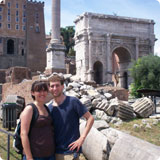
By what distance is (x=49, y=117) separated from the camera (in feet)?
10.0

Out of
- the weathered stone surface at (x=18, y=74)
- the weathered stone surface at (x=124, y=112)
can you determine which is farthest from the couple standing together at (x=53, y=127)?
the weathered stone surface at (x=18, y=74)

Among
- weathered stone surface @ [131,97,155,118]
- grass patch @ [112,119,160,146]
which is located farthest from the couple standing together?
weathered stone surface @ [131,97,155,118]

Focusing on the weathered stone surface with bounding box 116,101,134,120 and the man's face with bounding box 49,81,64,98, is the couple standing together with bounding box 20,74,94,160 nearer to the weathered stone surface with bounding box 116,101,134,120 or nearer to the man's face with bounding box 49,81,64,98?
the man's face with bounding box 49,81,64,98

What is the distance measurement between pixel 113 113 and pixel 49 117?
6998 millimetres

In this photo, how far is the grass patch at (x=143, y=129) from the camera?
24.9ft

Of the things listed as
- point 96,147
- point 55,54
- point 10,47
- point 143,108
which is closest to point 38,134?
point 96,147

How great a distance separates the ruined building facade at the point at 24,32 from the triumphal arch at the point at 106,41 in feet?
74.3

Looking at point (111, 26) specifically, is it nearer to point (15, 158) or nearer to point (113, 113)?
point (113, 113)

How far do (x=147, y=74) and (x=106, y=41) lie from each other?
9.57 metres

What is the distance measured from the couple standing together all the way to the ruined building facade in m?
49.5

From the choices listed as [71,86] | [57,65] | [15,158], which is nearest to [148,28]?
[57,65]

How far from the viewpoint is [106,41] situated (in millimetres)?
30969

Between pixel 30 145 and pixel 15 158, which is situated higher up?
pixel 30 145

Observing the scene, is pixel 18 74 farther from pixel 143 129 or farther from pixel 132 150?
pixel 132 150
